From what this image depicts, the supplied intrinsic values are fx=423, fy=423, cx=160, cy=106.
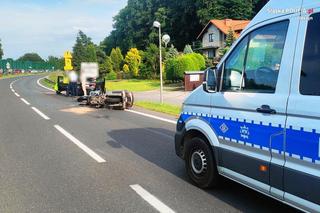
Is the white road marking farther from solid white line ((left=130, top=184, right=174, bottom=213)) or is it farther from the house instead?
the house

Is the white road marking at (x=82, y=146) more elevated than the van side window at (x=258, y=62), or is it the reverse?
the van side window at (x=258, y=62)

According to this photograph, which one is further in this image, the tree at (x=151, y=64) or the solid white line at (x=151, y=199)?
the tree at (x=151, y=64)

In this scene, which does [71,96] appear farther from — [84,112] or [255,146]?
[255,146]

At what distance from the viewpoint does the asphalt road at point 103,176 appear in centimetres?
523

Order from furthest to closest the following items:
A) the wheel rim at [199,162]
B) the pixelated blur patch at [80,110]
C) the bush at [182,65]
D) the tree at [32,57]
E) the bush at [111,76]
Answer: the tree at [32,57] → the bush at [111,76] → the bush at [182,65] → the pixelated blur patch at [80,110] → the wheel rim at [199,162]

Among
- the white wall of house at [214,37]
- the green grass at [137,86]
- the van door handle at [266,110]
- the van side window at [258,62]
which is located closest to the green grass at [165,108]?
the van side window at [258,62]

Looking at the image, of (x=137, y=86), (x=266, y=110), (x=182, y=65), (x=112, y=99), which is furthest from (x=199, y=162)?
(x=137, y=86)

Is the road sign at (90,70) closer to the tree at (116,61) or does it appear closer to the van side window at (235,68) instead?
the van side window at (235,68)

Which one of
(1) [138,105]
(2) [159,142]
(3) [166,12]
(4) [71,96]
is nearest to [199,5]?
(3) [166,12]

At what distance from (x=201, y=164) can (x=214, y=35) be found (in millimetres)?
62868

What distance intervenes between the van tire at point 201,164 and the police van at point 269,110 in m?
0.01

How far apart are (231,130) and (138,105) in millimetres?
13230

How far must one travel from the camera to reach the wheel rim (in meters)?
5.76

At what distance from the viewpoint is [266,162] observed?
4.50 metres
